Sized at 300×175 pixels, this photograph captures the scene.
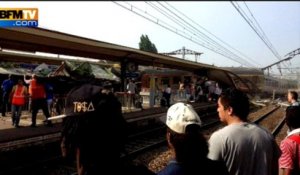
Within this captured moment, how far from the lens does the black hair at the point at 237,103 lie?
336cm

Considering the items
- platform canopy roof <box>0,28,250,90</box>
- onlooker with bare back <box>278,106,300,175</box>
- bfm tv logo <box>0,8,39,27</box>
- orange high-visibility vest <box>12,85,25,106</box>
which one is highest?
bfm tv logo <box>0,8,39,27</box>

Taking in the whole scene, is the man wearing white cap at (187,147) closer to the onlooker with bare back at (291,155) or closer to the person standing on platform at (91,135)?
the person standing on platform at (91,135)

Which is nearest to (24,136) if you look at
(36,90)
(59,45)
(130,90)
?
(36,90)

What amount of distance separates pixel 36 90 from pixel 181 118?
11.6 meters

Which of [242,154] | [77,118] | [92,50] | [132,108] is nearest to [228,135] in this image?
[242,154]

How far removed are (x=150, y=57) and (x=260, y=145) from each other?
18.7 meters

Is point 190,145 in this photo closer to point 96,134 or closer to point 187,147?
point 187,147

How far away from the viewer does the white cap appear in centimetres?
243

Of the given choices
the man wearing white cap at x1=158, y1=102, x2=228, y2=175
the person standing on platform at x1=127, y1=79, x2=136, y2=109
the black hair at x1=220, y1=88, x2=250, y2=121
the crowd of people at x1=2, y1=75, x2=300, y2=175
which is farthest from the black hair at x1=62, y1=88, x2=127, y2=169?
the person standing on platform at x1=127, y1=79, x2=136, y2=109

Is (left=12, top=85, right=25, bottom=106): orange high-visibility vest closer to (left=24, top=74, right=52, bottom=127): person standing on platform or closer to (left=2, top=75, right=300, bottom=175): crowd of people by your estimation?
(left=24, top=74, right=52, bottom=127): person standing on platform

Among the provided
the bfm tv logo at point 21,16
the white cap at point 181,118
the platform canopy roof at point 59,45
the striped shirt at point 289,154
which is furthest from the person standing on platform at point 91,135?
the bfm tv logo at point 21,16

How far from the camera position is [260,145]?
10.8ft

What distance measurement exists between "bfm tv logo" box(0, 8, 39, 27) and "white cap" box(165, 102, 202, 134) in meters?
13.3

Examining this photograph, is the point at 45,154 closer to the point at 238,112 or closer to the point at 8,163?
the point at 8,163
